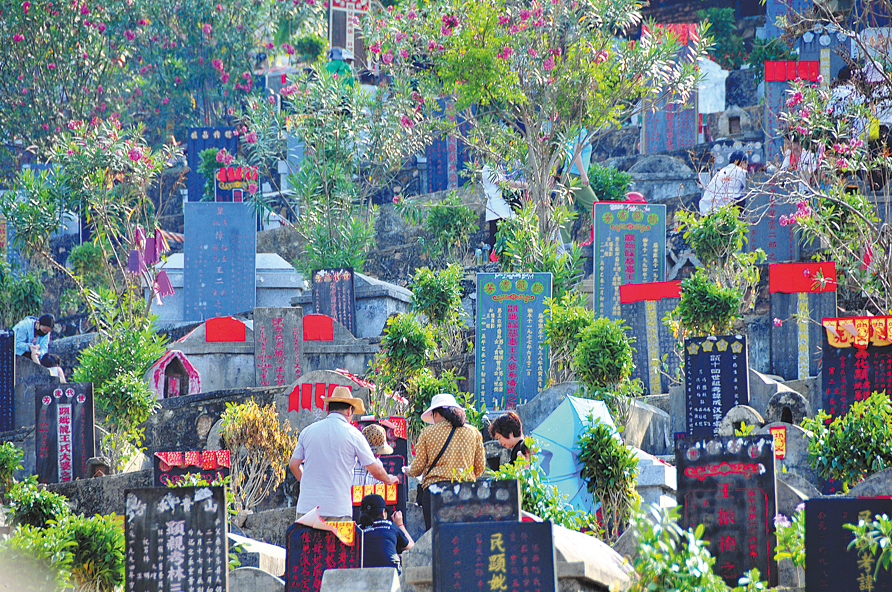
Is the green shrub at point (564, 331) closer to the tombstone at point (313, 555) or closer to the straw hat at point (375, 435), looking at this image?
the straw hat at point (375, 435)

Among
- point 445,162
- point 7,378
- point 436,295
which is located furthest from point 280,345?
point 445,162

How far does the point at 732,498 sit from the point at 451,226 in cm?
1458

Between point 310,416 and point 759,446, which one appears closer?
point 759,446

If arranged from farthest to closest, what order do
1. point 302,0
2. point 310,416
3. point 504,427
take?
1. point 302,0
2. point 310,416
3. point 504,427

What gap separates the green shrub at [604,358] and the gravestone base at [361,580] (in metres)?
5.80

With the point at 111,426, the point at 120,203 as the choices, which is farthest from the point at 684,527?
the point at 120,203

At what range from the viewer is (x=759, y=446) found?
6.32 metres

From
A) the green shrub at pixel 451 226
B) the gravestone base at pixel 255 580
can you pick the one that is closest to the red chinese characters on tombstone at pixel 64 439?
the gravestone base at pixel 255 580

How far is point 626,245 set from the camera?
14484 mm

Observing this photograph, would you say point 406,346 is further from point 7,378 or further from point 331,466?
point 331,466

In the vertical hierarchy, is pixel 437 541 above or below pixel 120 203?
below

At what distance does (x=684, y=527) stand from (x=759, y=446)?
2.03ft

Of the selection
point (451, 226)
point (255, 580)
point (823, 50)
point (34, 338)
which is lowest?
point (255, 580)

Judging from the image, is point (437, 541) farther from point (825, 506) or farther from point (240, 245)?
point (240, 245)
